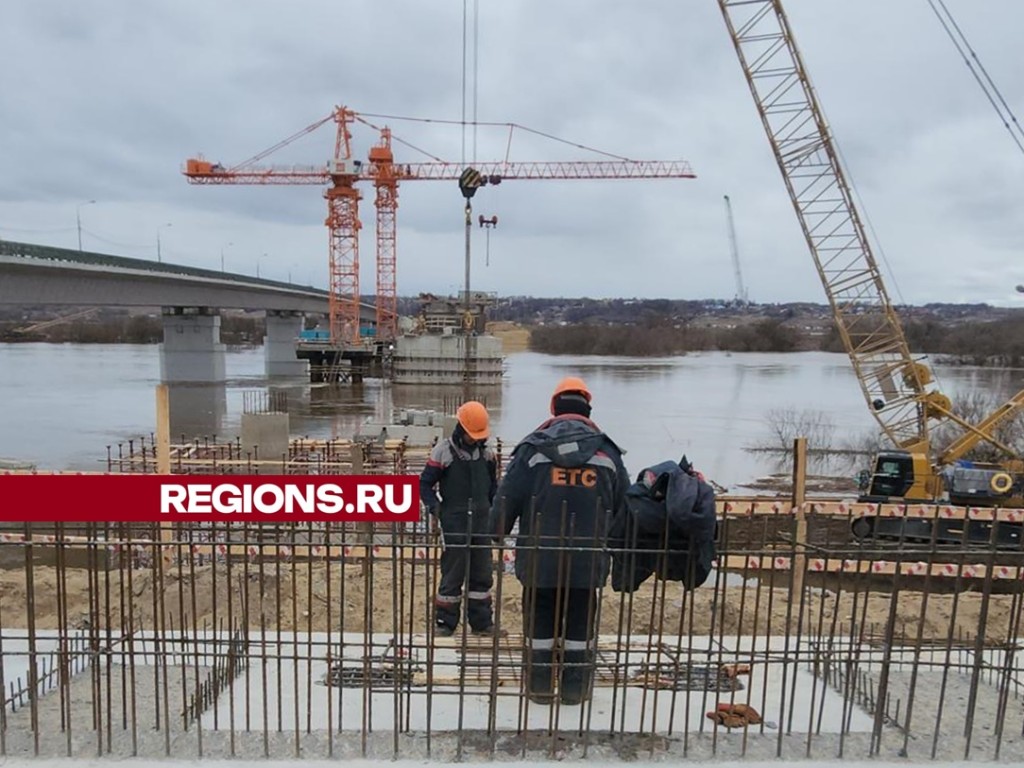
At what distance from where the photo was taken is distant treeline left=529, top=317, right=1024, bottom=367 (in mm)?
64938

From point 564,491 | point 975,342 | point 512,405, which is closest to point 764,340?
point 975,342

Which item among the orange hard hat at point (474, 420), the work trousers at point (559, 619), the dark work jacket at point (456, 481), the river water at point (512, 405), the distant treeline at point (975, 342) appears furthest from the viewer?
the distant treeline at point (975, 342)

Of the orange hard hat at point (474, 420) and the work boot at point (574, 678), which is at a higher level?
the orange hard hat at point (474, 420)

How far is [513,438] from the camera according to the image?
81.9 feet

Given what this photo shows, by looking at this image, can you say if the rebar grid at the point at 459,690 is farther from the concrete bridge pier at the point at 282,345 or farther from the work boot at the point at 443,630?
the concrete bridge pier at the point at 282,345

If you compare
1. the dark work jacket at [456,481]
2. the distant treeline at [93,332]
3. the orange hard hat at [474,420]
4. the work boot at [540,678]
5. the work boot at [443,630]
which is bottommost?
→ the distant treeline at [93,332]

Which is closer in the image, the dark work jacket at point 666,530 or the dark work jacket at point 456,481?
the dark work jacket at point 666,530

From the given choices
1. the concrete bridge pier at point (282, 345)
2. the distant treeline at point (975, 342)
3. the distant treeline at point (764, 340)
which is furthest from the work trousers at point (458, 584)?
the distant treeline at point (764, 340)

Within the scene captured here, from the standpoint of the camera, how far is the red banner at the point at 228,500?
11.6 feet

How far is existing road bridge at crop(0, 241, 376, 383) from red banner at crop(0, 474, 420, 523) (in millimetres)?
25448

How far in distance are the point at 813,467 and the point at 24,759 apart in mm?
22393

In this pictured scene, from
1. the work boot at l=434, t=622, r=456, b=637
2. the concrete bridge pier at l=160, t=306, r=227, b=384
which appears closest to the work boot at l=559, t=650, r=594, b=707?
the work boot at l=434, t=622, r=456, b=637

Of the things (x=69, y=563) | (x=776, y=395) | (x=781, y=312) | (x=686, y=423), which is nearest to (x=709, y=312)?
(x=781, y=312)

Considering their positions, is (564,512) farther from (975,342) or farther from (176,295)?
(975,342)
